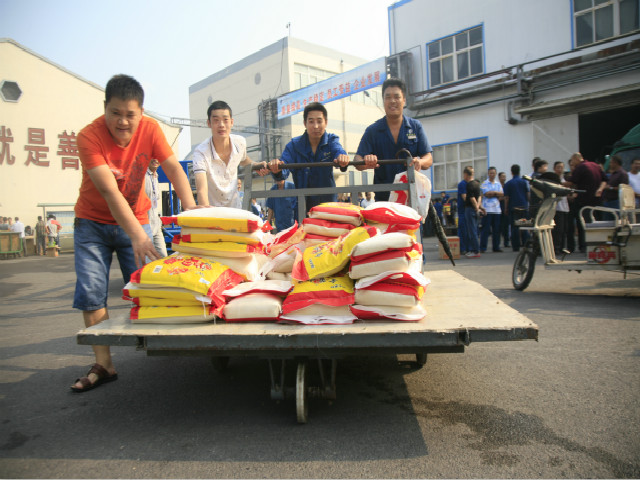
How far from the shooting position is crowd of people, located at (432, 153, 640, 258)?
8844 millimetres

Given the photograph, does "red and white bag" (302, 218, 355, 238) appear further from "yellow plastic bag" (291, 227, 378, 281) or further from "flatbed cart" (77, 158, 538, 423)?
"flatbed cart" (77, 158, 538, 423)

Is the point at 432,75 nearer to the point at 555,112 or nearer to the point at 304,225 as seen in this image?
the point at 555,112

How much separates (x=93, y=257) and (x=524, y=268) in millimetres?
5599

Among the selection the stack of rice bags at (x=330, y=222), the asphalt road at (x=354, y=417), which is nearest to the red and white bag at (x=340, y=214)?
the stack of rice bags at (x=330, y=222)

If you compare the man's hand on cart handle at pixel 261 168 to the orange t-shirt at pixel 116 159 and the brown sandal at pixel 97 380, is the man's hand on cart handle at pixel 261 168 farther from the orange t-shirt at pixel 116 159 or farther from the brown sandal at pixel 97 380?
the brown sandal at pixel 97 380

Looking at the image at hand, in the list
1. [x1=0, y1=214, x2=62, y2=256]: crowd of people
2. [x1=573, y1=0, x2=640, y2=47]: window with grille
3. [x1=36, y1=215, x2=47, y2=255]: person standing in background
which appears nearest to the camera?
[x1=573, y1=0, x2=640, y2=47]: window with grille

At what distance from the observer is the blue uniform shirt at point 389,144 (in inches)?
174

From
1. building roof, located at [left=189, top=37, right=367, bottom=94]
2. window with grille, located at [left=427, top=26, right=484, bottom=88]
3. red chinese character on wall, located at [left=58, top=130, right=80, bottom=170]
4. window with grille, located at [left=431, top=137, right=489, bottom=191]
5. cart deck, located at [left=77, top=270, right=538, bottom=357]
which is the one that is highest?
building roof, located at [left=189, top=37, right=367, bottom=94]

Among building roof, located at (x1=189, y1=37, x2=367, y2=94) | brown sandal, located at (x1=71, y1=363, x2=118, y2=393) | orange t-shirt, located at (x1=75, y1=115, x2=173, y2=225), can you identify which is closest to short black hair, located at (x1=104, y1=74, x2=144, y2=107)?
orange t-shirt, located at (x1=75, y1=115, x2=173, y2=225)

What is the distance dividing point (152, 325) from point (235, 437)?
29.5 inches

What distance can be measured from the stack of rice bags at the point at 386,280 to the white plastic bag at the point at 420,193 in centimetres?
137

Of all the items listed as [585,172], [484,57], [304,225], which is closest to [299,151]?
[304,225]

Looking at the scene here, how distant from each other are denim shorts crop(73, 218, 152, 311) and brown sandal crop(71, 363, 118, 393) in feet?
1.50

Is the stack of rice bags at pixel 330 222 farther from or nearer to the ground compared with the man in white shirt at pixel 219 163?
nearer to the ground
